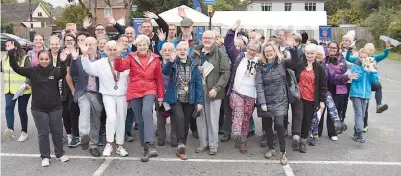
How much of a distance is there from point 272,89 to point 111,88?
7.51 feet

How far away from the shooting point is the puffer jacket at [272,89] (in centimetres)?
526

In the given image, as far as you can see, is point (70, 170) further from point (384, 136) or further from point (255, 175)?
point (384, 136)

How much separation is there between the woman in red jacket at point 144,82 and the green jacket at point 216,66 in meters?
0.66

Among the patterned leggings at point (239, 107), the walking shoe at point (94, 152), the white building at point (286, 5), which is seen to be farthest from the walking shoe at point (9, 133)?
the white building at point (286, 5)

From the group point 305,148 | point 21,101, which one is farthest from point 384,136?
point 21,101

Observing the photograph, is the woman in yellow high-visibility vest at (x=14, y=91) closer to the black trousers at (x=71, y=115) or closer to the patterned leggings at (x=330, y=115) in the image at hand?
the black trousers at (x=71, y=115)

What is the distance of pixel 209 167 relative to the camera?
16.6 feet

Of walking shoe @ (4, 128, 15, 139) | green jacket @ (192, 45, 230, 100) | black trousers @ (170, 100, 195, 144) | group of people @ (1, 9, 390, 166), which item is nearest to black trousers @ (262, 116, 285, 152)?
group of people @ (1, 9, 390, 166)

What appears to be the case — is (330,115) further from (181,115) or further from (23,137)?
(23,137)

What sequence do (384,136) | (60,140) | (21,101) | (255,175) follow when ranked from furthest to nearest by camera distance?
(384,136), (21,101), (60,140), (255,175)

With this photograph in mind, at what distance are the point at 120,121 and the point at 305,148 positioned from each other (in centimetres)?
285

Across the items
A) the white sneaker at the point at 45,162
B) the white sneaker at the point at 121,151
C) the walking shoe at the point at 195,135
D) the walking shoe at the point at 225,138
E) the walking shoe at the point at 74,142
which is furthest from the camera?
the walking shoe at the point at 195,135

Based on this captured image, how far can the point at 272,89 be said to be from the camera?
208 inches

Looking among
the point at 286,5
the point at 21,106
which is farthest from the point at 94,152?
the point at 286,5
